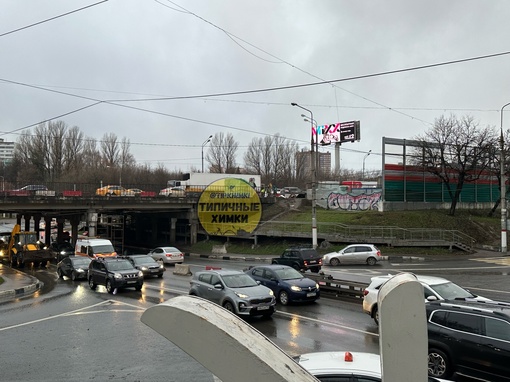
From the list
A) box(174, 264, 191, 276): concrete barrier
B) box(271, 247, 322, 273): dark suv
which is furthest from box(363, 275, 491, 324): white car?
box(174, 264, 191, 276): concrete barrier

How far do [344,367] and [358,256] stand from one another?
25086 mm

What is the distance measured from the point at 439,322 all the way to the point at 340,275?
11264mm

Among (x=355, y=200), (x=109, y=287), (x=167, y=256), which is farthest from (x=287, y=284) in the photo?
(x=355, y=200)

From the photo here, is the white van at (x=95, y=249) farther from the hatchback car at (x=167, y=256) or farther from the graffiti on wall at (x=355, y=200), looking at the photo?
the graffiti on wall at (x=355, y=200)

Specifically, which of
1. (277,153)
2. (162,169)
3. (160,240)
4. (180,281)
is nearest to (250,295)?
(180,281)

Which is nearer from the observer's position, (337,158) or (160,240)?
(160,240)

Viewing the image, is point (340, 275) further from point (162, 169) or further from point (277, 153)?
point (162, 169)

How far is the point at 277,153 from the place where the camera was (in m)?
98.8

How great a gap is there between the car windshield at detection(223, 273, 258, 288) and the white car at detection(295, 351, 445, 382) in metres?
8.91

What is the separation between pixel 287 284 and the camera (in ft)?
51.4

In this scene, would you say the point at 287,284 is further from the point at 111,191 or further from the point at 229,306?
the point at 111,191

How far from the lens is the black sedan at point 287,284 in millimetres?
15453

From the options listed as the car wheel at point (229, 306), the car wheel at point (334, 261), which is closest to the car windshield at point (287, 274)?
the car wheel at point (229, 306)

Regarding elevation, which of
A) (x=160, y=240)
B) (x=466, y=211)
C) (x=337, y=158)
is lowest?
(x=160, y=240)
